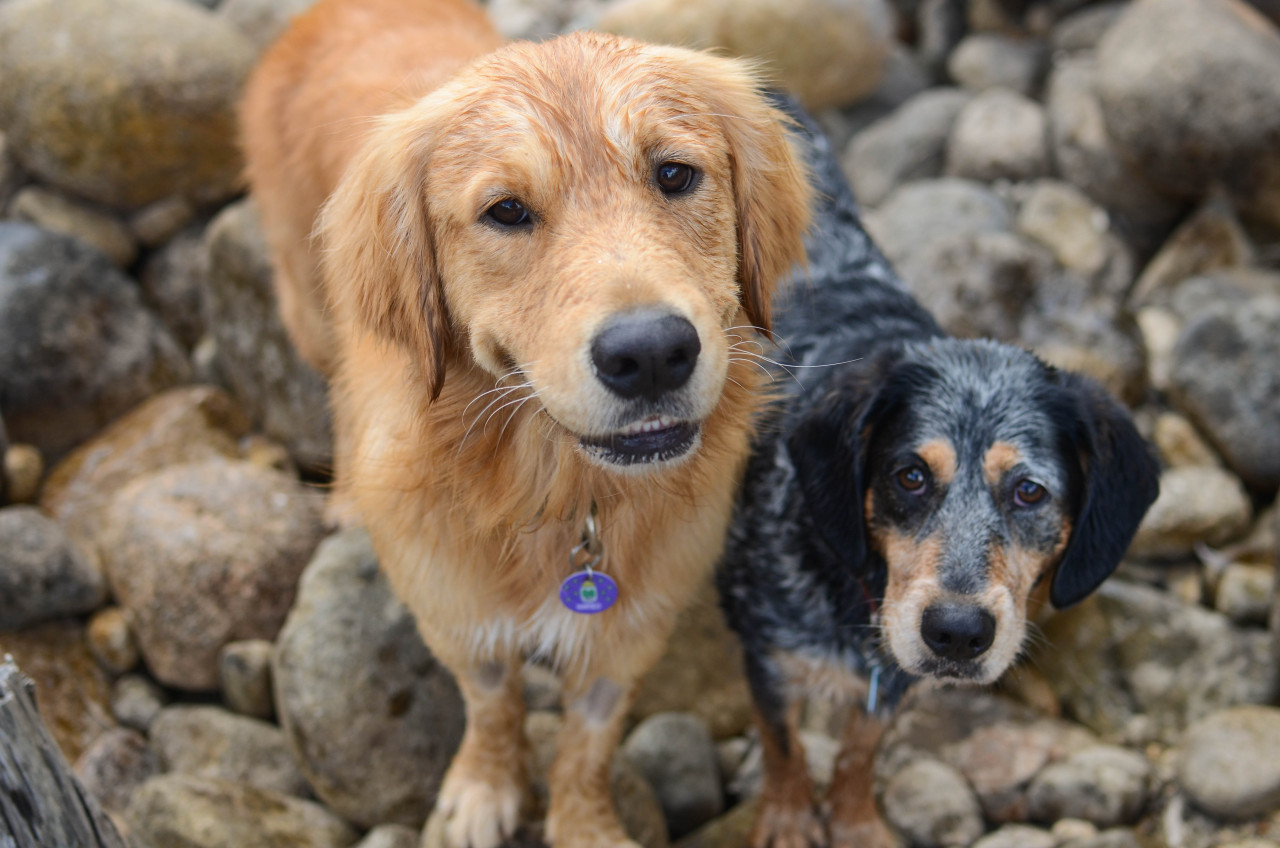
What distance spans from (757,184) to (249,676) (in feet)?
8.91

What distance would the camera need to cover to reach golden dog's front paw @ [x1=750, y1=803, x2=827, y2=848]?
139 inches

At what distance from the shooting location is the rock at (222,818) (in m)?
3.13

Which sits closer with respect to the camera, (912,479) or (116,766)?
(912,479)

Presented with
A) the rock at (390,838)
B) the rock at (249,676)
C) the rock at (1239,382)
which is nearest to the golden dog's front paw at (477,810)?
the rock at (390,838)

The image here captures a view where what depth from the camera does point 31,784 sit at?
2240mm

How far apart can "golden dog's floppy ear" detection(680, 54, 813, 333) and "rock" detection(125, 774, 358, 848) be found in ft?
7.33

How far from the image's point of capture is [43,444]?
5297 mm

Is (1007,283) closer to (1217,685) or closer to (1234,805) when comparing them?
(1217,685)

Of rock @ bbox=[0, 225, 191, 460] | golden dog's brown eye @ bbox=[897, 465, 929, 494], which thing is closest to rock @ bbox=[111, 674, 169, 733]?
rock @ bbox=[0, 225, 191, 460]

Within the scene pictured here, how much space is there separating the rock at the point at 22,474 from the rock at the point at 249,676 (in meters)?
1.67

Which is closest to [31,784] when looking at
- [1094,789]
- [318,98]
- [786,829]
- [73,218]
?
[786,829]

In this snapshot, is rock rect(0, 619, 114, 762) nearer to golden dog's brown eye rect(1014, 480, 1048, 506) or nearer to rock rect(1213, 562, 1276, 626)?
golden dog's brown eye rect(1014, 480, 1048, 506)

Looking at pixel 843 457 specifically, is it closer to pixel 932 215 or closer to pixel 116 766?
pixel 116 766

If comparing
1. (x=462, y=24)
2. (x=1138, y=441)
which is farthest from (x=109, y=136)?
(x=1138, y=441)
